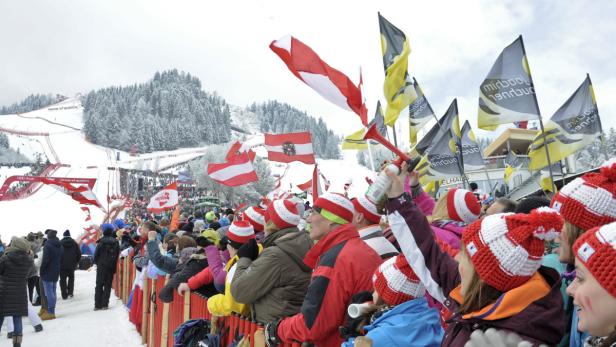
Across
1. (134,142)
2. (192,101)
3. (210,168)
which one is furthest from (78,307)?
(192,101)

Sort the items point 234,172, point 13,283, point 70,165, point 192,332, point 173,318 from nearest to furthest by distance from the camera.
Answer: point 192,332 < point 173,318 < point 13,283 < point 234,172 < point 70,165

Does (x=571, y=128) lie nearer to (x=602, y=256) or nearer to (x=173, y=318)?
(x=173, y=318)

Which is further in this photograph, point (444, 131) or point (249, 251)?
point (444, 131)

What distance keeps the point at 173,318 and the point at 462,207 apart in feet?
13.5

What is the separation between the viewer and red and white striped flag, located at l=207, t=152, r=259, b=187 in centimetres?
963

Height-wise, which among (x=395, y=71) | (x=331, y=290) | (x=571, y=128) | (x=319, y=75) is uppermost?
(x=395, y=71)

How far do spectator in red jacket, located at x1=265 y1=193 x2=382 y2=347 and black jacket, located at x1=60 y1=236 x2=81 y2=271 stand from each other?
440 inches

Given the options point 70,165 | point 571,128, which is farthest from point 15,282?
point 70,165

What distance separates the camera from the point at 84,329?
9039mm

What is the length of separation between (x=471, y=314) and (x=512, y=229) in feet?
1.13

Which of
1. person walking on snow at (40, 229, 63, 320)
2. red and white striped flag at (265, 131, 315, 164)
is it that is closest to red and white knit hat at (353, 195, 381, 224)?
red and white striped flag at (265, 131, 315, 164)

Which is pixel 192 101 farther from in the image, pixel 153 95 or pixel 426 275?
pixel 426 275

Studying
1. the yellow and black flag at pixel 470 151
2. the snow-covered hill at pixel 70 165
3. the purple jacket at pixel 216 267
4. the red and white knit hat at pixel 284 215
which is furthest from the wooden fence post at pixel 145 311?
the yellow and black flag at pixel 470 151

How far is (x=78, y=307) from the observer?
11.7 m
